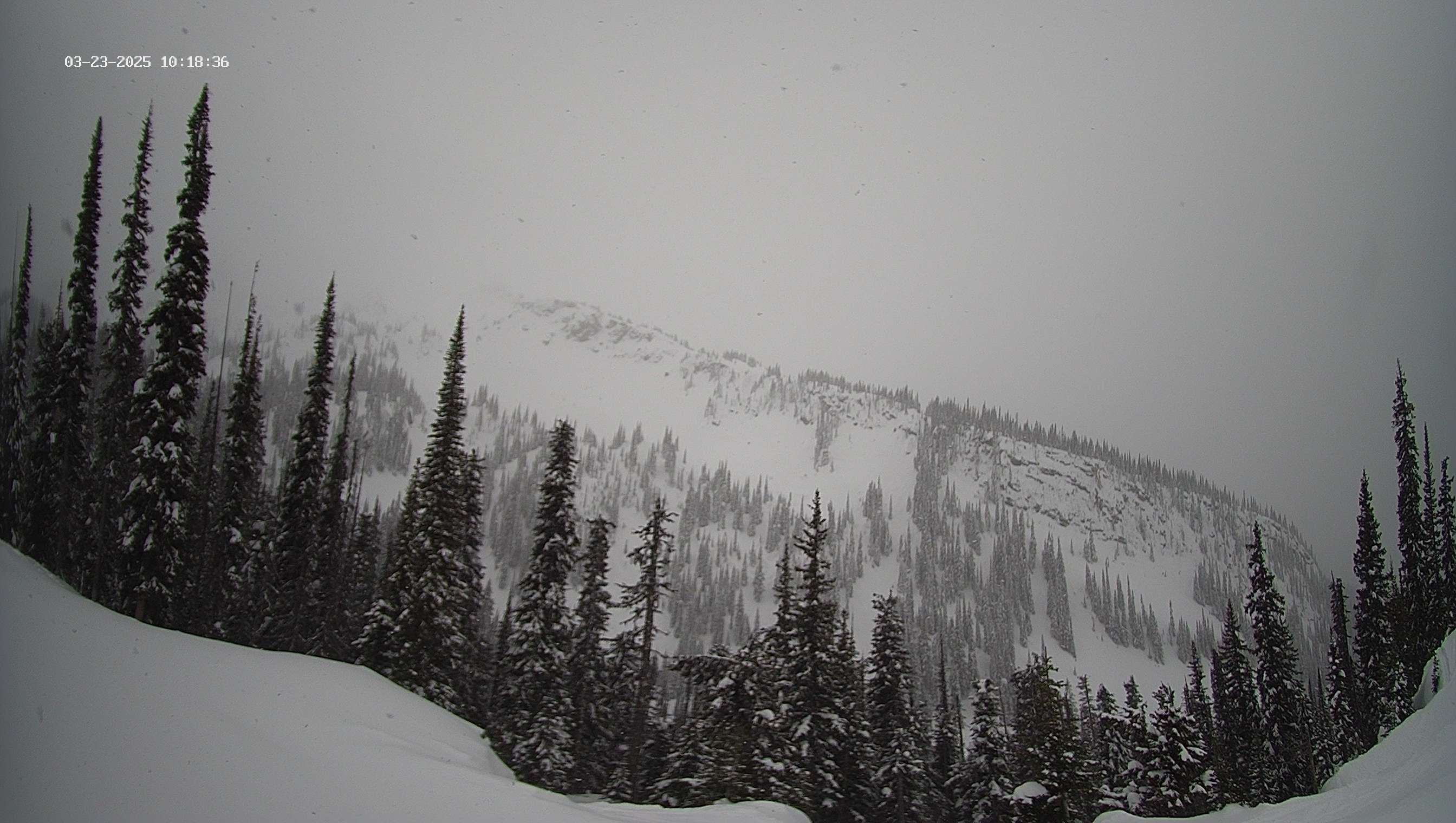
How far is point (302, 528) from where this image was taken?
32.5 m

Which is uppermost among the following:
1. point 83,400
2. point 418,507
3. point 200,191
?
point 200,191

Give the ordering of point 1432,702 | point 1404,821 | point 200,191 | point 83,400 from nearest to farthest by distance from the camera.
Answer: point 1404,821, point 1432,702, point 200,191, point 83,400

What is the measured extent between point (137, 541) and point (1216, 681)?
6638 centimetres

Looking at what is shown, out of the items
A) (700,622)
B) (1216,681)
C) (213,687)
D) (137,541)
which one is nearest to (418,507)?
(137,541)

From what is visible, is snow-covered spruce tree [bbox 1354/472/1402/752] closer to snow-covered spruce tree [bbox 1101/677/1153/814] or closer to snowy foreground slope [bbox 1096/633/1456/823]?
snow-covered spruce tree [bbox 1101/677/1153/814]

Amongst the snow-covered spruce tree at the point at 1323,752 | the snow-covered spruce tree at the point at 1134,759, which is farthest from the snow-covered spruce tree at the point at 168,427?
the snow-covered spruce tree at the point at 1323,752

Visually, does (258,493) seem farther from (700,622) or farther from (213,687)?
(700,622)

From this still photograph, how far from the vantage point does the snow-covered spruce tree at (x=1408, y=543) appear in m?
34.1

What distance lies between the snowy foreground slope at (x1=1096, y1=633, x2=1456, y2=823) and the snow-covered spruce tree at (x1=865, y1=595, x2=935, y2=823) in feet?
55.2

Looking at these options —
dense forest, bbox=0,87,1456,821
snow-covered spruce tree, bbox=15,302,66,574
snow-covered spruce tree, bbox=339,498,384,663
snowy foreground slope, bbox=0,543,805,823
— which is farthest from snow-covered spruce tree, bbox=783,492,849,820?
snow-covered spruce tree, bbox=15,302,66,574

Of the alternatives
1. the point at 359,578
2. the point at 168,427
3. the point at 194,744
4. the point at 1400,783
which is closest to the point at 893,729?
the point at 1400,783

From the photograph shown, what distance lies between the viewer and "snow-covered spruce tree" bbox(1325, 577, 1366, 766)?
143 ft

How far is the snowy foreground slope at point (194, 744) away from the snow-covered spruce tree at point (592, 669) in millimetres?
15883

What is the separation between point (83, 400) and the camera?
2622 centimetres
